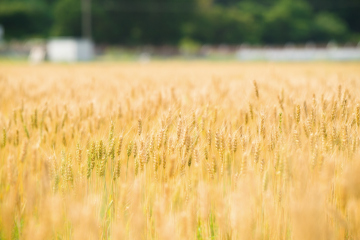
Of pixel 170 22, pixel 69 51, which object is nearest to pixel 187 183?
pixel 69 51

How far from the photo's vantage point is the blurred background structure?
40.6m

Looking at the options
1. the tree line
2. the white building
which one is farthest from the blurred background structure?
the white building

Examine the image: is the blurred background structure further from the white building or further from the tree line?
the white building

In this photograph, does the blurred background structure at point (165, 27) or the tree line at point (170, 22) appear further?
the tree line at point (170, 22)

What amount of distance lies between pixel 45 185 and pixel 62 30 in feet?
Result: 153

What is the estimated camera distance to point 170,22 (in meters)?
51.2

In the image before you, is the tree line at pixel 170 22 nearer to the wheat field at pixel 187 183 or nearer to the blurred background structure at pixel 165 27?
the blurred background structure at pixel 165 27

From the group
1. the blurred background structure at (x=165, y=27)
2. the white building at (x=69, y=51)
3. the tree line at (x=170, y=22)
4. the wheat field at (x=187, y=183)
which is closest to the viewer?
Answer: the wheat field at (x=187, y=183)

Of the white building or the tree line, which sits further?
the tree line

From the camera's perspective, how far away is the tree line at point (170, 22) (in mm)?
46125

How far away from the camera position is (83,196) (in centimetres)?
141

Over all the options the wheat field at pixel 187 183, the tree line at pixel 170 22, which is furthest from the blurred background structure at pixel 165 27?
the wheat field at pixel 187 183


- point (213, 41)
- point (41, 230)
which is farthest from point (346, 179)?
point (213, 41)

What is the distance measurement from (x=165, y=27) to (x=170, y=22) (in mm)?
1081
